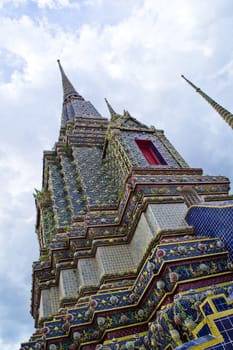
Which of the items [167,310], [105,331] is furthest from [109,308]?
[167,310]

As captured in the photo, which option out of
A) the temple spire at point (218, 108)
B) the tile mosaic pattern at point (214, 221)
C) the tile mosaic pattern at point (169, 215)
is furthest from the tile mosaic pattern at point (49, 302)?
the temple spire at point (218, 108)

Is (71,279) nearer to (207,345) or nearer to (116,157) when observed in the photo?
(116,157)

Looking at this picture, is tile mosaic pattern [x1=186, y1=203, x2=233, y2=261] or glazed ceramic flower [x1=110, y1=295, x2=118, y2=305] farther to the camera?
glazed ceramic flower [x1=110, y1=295, x2=118, y2=305]

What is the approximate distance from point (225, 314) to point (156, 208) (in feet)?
13.7

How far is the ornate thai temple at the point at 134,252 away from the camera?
193 inches

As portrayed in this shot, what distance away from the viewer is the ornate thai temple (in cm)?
491

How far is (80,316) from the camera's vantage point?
Result: 6938 millimetres

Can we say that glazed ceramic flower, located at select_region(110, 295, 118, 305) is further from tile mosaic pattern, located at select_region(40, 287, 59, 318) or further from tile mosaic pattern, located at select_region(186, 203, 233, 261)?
tile mosaic pattern, located at select_region(40, 287, 59, 318)

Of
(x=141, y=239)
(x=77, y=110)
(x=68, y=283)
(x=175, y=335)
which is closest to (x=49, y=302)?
(x=68, y=283)

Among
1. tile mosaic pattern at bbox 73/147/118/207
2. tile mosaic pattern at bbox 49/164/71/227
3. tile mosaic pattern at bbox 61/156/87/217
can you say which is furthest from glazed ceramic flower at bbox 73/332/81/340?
tile mosaic pattern at bbox 49/164/71/227

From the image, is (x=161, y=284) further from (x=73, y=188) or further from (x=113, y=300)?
(x=73, y=188)

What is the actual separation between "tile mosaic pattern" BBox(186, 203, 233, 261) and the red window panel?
3.67 m

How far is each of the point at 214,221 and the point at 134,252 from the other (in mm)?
2722

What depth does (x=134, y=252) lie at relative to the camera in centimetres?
895
